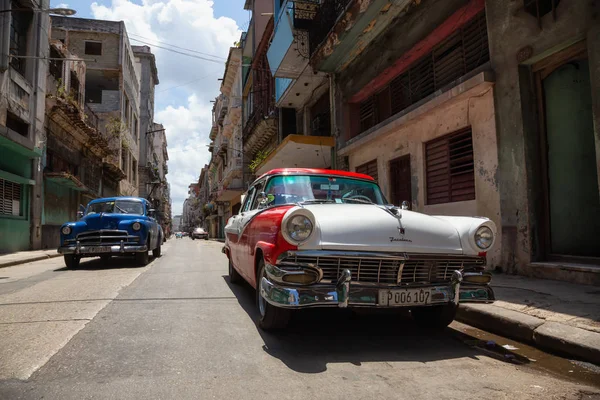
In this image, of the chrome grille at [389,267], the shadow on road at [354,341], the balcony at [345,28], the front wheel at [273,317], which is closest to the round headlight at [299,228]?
the chrome grille at [389,267]

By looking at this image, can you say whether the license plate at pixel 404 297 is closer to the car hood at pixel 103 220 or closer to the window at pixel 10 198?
the car hood at pixel 103 220

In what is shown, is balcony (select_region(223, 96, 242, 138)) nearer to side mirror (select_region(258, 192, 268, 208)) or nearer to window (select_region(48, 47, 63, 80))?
window (select_region(48, 47, 63, 80))

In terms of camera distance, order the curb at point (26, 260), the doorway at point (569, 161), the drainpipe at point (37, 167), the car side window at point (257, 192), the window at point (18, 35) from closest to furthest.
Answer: the car side window at point (257, 192) → the doorway at point (569, 161) → the curb at point (26, 260) → the window at point (18, 35) → the drainpipe at point (37, 167)

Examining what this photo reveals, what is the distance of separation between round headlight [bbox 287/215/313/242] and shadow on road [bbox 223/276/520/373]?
0.92m

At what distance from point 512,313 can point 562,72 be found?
4.60m

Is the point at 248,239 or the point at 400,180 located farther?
the point at 400,180

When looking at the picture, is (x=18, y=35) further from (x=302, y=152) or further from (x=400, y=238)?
(x=400, y=238)

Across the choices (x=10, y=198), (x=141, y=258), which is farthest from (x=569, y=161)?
(x=10, y=198)

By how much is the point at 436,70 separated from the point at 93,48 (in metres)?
32.0

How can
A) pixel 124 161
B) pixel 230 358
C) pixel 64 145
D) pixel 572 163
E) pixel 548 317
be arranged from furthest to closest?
1. pixel 124 161
2. pixel 64 145
3. pixel 572 163
4. pixel 548 317
5. pixel 230 358

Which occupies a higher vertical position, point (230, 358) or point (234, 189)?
point (234, 189)

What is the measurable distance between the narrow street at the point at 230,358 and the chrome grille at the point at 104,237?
3.99 meters

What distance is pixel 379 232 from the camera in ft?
10.9

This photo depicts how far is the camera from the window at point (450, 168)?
27.1ft
